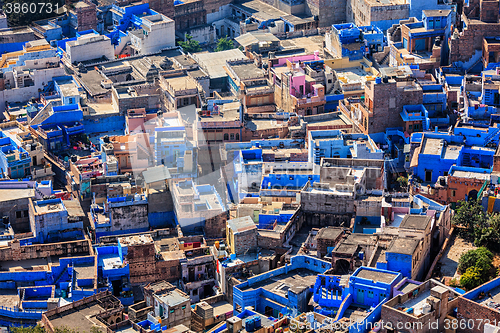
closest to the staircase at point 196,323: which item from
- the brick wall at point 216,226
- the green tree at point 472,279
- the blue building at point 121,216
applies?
the brick wall at point 216,226

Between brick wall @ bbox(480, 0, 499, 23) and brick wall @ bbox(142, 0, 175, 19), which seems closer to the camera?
brick wall @ bbox(480, 0, 499, 23)

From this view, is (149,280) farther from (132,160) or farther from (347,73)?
(347,73)

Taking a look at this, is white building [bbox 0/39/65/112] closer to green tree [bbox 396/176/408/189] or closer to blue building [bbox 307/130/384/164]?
blue building [bbox 307/130/384/164]

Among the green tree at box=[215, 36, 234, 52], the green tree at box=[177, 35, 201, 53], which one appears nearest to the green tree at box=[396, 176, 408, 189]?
the green tree at box=[215, 36, 234, 52]

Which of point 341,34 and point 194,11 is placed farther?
point 194,11

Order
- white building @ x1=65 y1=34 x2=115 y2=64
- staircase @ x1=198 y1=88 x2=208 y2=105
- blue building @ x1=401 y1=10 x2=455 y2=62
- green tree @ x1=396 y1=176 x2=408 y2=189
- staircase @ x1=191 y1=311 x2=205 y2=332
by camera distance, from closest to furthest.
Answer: staircase @ x1=191 y1=311 x2=205 y2=332 → green tree @ x1=396 y1=176 x2=408 y2=189 → staircase @ x1=198 y1=88 x2=208 y2=105 → blue building @ x1=401 y1=10 x2=455 y2=62 → white building @ x1=65 y1=34 x2=115 y2=64

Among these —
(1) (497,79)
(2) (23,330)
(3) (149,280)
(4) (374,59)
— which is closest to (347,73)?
(4) (374,59)
